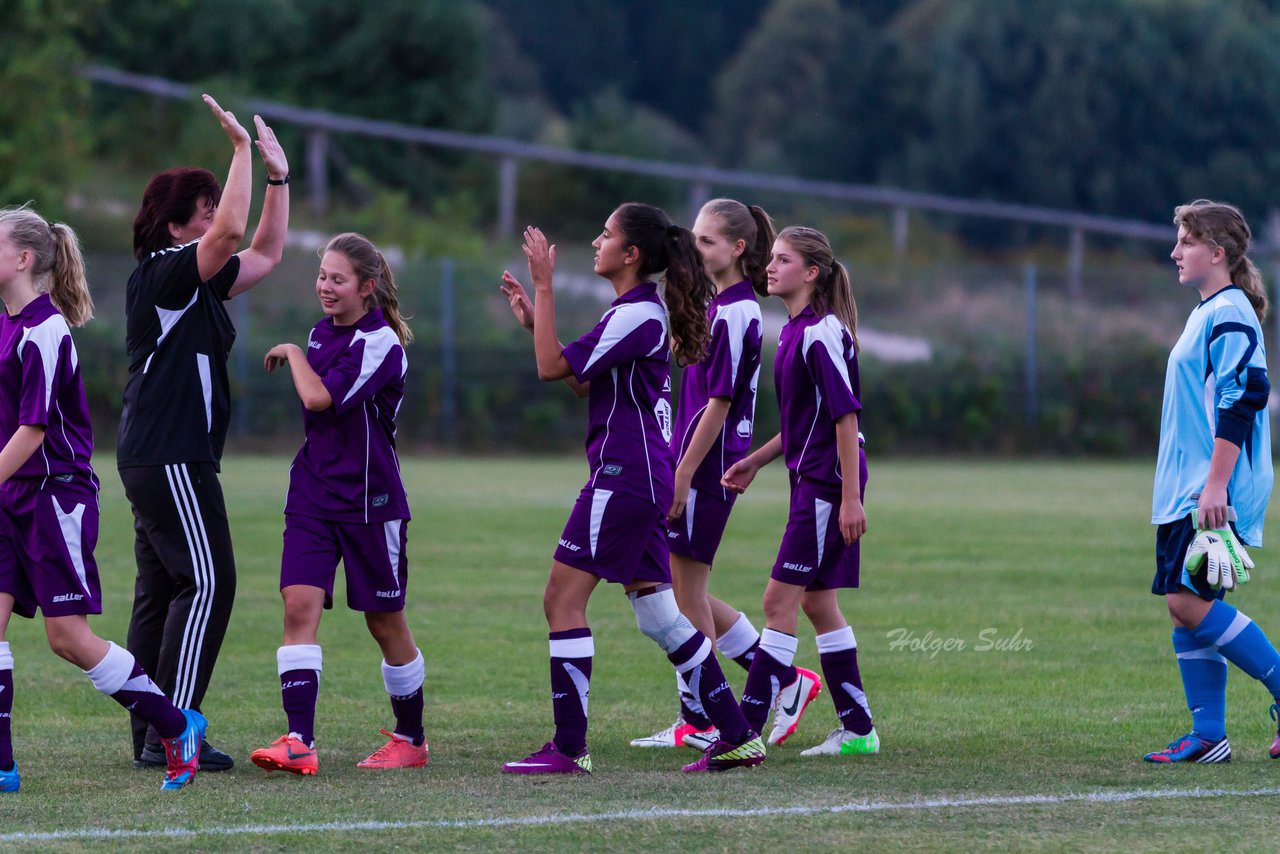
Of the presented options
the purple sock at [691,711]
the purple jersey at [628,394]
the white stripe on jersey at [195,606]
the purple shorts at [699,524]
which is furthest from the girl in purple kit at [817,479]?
the white stripe on jersey at [195,606]

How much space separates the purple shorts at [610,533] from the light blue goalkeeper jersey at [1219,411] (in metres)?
1.78

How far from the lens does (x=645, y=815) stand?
16.3 ft

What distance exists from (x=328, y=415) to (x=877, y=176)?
62693 millimetres

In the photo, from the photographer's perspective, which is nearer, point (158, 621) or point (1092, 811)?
point (1092, 811)

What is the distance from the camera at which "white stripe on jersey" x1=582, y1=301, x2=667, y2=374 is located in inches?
219

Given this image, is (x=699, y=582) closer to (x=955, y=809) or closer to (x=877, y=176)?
(x=955, y=809)

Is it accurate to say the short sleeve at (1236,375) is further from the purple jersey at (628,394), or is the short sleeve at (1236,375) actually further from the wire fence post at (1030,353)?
the wire fence post at (1030,353)

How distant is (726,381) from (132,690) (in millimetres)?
2249

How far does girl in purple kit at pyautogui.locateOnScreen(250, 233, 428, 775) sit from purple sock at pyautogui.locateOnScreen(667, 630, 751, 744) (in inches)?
36.4

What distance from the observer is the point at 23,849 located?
4504 millimetres

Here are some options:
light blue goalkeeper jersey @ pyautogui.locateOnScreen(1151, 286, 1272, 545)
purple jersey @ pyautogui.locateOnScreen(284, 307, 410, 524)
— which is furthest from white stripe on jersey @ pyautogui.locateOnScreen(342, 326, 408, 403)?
light blue goalkeeper jersey @ pyautogui.locateOnScreen(1151, 286, 1272, 545)

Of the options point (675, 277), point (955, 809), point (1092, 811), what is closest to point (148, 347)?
point (675, 277)

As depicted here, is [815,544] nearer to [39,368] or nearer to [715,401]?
[715,401]

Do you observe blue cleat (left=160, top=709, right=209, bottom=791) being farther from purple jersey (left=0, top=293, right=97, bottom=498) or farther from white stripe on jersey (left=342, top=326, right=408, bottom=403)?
white stripe on jersey (left=342, top=326, right=408, bottom=403)
